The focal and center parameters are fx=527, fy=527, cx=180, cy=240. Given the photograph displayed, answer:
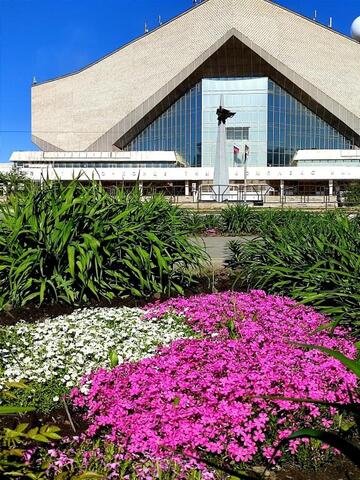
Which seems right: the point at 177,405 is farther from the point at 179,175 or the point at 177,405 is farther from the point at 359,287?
the point at 179,175

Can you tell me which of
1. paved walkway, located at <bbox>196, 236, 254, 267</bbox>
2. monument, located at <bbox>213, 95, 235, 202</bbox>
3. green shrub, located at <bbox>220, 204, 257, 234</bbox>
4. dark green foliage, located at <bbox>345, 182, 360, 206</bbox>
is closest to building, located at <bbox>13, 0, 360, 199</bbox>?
monument, located at <bbox>213, 95, 235, 202</bbox>

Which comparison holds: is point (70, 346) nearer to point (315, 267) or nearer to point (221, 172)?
point (315, 267)

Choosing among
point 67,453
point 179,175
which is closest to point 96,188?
point 67,453

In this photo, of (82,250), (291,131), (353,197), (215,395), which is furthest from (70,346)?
(291,131)

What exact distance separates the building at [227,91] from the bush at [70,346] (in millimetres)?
53228

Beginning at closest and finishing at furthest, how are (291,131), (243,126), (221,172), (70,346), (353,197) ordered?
(70,346)
(353,197)
(221,172)
(243,126)
(291,131)

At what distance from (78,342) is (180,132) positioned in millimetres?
58281

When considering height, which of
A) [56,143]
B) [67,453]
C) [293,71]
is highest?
[293,71]

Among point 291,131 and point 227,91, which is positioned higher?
point 227,91

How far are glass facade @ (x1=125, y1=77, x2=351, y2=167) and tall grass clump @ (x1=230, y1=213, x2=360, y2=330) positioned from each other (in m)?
51.0

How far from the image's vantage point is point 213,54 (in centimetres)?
5981

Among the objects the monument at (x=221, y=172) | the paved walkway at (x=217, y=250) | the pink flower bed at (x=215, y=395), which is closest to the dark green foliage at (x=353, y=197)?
the paved walkway at (x=217, y=250)

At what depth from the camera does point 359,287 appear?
Answer: 3.34 metres

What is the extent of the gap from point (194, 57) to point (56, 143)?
1900 centimetres
